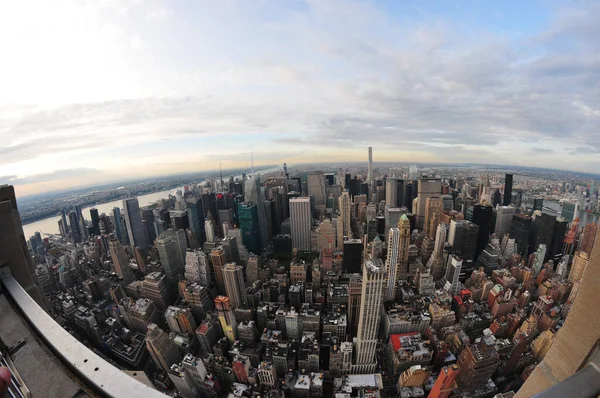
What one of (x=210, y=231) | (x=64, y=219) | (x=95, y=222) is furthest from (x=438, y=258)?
(x=64, y=219)

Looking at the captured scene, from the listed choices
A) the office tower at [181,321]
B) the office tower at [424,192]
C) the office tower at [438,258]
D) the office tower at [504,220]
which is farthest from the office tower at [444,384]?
the office tower at [424,192]

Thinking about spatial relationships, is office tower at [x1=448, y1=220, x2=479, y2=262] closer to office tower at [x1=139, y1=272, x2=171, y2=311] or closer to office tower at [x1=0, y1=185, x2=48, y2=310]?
office tower at [x1=139, y1=272, x2=171, y2=311]

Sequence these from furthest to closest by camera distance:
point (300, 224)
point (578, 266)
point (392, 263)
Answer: point (300, 224)
point (392, 263)
point (578, 266)

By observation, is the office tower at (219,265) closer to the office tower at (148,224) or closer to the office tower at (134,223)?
the office tower at (134,223)

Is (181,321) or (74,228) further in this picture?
(74,228)

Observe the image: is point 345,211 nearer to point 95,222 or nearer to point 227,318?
point 227,318

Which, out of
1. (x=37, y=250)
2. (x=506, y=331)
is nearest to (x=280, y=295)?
(x=506, y=331)

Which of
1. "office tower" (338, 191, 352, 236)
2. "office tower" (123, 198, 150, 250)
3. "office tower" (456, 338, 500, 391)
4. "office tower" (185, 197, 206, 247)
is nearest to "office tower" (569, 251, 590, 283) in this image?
"office tower" (456, 338, 500, 391)
